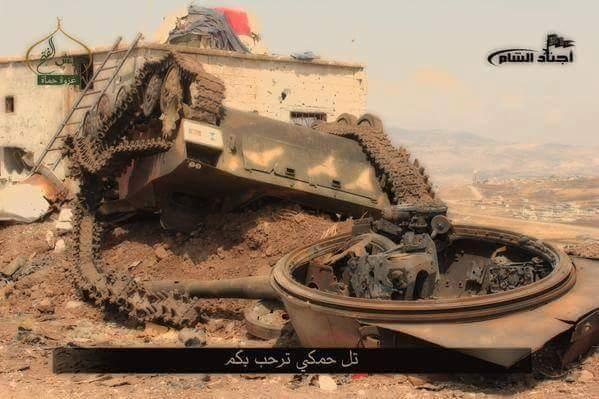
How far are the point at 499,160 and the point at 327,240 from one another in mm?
96277

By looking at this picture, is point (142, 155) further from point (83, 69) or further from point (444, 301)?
point (83, 69)

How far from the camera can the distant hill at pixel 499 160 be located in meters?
81.1

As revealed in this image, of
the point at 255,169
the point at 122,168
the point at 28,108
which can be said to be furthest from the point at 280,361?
the point at 28,108

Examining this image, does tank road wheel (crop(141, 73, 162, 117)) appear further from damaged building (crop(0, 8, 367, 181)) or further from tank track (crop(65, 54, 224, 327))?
damaged building (crop(0, 8, 367, 181))

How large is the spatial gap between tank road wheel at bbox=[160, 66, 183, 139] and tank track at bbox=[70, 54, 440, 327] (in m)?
0.01

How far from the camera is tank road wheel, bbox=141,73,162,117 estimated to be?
9625mm

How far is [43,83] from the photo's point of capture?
59.0ft

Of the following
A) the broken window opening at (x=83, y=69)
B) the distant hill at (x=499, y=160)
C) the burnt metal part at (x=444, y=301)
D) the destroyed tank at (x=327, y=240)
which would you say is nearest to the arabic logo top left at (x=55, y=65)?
the broken window opening at (x=83, y=69)

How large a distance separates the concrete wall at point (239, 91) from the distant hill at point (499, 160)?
53.9 meters

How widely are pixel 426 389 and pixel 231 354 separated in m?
2.00

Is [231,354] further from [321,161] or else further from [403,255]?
[321,161]

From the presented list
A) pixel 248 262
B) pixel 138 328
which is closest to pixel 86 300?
pixel 138 328

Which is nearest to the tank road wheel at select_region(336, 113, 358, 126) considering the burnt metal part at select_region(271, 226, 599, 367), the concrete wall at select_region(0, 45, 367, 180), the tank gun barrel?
the tank gun barrel

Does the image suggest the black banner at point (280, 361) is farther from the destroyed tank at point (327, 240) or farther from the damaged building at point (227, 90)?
the damaged building at point (227, 90)
